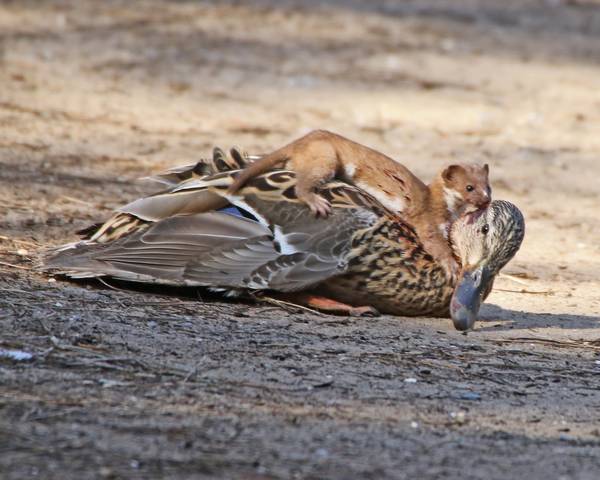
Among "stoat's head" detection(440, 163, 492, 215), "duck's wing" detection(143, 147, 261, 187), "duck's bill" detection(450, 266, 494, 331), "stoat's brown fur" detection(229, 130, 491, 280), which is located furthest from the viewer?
"duck's wing" detection(143, 147, 261, 187)

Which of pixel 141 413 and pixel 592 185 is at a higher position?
pixel 592 185

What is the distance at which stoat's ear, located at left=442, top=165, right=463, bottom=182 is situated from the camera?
6.46 metres

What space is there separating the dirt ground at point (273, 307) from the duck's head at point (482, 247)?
0.22 m

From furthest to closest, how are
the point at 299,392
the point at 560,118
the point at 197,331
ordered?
the point at 560,118 < the point at 197,331 < the point at 299,392

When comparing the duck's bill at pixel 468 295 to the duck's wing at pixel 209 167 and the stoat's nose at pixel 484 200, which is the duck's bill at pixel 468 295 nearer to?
the stoat's nose at pixel 484 200

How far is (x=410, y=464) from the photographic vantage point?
4359mm

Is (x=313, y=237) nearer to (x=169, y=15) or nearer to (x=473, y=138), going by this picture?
(x=473, y=138)

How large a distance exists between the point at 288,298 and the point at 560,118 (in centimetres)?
600

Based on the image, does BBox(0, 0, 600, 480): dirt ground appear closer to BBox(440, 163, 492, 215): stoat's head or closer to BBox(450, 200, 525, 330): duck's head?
BBox(450, 200, 525, 330): duck's head

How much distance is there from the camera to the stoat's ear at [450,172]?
6.46 meters

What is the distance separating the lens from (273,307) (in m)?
6.19

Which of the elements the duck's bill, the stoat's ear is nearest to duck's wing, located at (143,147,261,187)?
the stoat's ear

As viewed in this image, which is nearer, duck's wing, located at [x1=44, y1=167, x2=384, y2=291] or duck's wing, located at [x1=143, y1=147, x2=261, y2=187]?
duck's wing, located at [x1=44, y1=167, x2=384, y2=291]

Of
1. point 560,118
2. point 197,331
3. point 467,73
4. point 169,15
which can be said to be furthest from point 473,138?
point 197,331
